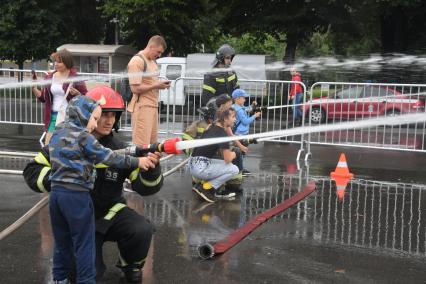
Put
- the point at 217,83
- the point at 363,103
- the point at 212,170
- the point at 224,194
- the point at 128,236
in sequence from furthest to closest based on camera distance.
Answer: the point at 363,103 < the point at 217,83 < the point at 224,194 < the point at 212,170 < the point at 128,236

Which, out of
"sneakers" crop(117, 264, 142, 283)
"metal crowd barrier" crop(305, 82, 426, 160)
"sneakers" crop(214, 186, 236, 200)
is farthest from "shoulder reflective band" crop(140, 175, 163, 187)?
"metal crowd barrier" crop(305, 82, 426, 160)

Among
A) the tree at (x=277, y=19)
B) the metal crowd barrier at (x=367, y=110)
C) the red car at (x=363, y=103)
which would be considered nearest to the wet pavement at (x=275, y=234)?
the metal crowd barrier at (x=367, y=110)

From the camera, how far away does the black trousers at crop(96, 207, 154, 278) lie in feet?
15.0

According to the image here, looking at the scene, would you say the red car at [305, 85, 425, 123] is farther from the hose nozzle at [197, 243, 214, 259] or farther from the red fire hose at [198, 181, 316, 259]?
the hose nozzle at [197, 243, 214, 259]

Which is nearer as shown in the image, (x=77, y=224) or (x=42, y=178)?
(x=77, y=224)

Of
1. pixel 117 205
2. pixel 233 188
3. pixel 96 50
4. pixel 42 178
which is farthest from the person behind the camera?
pixel 96 50

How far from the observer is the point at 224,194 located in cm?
790

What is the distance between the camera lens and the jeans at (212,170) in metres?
7.64

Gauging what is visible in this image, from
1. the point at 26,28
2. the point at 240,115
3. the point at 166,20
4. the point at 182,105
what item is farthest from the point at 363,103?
the point at 26,28

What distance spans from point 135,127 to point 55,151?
386 centimetres

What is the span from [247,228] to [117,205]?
74.1 inches

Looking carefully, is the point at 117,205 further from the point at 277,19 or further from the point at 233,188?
the point at 277,19

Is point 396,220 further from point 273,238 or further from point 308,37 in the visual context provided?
point 308,37

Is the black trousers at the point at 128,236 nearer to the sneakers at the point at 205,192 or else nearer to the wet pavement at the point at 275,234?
the wet pavement at the point at 275,234
